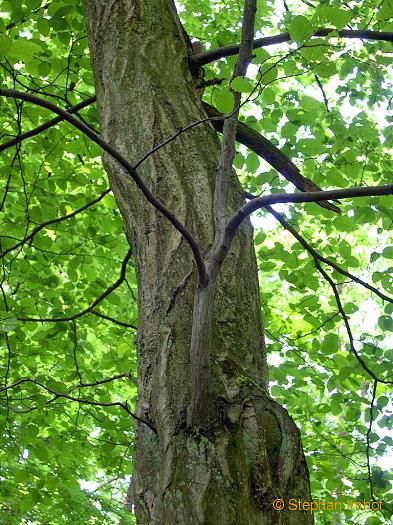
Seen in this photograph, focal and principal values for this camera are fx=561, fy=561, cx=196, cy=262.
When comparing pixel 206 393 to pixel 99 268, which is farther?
pixel 99 268

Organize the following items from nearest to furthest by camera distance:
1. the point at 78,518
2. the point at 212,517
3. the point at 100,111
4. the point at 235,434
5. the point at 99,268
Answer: the point at 212,517 < the point at 235,434 < the point at 100,111 < the point at 78,518 < the point at 99,268

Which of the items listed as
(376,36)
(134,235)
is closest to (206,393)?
(134,235)

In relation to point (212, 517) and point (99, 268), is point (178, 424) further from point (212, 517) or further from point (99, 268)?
point (99, 268)

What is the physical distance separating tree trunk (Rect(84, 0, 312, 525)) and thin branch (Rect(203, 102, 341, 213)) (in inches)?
11.0

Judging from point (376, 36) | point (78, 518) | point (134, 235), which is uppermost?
point (376, 36)

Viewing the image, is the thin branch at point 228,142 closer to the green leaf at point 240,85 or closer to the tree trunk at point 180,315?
the green leaf at point 240,85

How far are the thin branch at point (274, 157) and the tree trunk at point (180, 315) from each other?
0.28 metres

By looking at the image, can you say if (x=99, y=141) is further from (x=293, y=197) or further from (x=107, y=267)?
(x=107, y=267)

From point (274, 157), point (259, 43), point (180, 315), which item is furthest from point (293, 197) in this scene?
point (259, 43)

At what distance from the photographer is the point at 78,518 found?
399 centimetres

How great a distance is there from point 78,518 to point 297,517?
316cm

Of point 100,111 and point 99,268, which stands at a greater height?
point 99,268

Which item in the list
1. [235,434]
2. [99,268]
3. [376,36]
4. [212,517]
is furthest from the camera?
[99,268]

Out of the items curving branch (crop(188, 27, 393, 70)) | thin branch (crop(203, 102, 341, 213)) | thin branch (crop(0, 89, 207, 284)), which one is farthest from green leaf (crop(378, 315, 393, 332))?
thin branch (crop(0, 89, 207, 284))
